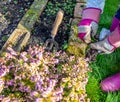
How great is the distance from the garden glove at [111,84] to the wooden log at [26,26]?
3.04ft

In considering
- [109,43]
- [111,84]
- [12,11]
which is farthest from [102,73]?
[12,11]

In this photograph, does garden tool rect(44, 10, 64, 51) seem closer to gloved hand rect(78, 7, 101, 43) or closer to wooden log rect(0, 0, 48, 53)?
wooden log rect(0, 0, 48, 53)

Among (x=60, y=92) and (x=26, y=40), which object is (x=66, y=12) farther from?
(x=60, y=92)

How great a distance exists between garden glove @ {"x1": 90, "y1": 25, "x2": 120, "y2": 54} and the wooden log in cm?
72

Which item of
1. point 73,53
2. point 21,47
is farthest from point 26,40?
point 73,53

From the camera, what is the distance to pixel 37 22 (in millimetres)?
4344

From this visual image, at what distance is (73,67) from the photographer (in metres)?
3.37

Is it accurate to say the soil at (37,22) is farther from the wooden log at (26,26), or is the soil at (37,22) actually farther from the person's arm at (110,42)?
the person's arm at (110,42)

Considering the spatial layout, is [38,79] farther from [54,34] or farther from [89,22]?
[54,34]

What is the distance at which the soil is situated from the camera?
413cm

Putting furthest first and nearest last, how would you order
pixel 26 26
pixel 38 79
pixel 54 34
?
pixel 26 26 < pixel 54 34 < pixel 38 79

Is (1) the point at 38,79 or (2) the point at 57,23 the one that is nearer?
(1) the point at 38,79

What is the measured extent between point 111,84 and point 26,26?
1.16 meters

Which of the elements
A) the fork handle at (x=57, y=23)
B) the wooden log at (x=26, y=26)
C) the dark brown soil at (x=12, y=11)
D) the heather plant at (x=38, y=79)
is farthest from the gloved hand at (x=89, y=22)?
the dark brown soil at (x=12, y=11)
